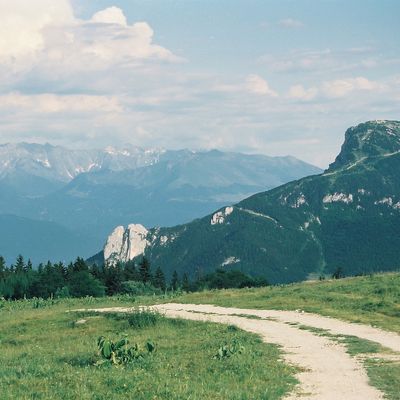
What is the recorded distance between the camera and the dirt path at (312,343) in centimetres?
2123

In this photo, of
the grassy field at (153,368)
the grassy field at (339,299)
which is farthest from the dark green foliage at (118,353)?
the grassy field at (339,299)

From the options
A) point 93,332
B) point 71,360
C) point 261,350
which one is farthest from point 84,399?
point 93,332

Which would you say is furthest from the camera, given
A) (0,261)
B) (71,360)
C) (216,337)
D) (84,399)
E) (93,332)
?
(0,261)

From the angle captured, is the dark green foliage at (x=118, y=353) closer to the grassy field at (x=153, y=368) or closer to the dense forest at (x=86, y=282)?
the grassy field at (x=153, y=368)

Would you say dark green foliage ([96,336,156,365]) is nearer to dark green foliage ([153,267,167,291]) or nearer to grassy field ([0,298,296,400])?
grassy field ([0,298,296,400])

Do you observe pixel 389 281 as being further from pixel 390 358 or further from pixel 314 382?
pixel 314 382

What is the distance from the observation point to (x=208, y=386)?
21312 millimetres

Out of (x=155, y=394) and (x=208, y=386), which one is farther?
(x=208, y=386)

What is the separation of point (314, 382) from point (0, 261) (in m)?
170

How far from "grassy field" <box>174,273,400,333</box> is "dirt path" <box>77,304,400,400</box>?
1.77 m

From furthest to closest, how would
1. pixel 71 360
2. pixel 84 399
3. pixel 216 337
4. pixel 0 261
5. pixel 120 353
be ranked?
pixel 0 261, pixel 216 337, pixel 71 360, pixel 120 353, pixel 84 399

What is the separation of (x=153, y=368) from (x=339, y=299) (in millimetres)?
26838

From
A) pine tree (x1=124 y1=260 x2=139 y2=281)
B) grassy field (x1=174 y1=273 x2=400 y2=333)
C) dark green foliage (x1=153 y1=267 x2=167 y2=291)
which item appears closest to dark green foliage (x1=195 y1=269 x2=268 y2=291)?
dark green foliage (x1=153 y1=267 x2=167 y2=291)

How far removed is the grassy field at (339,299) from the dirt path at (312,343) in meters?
1.77
